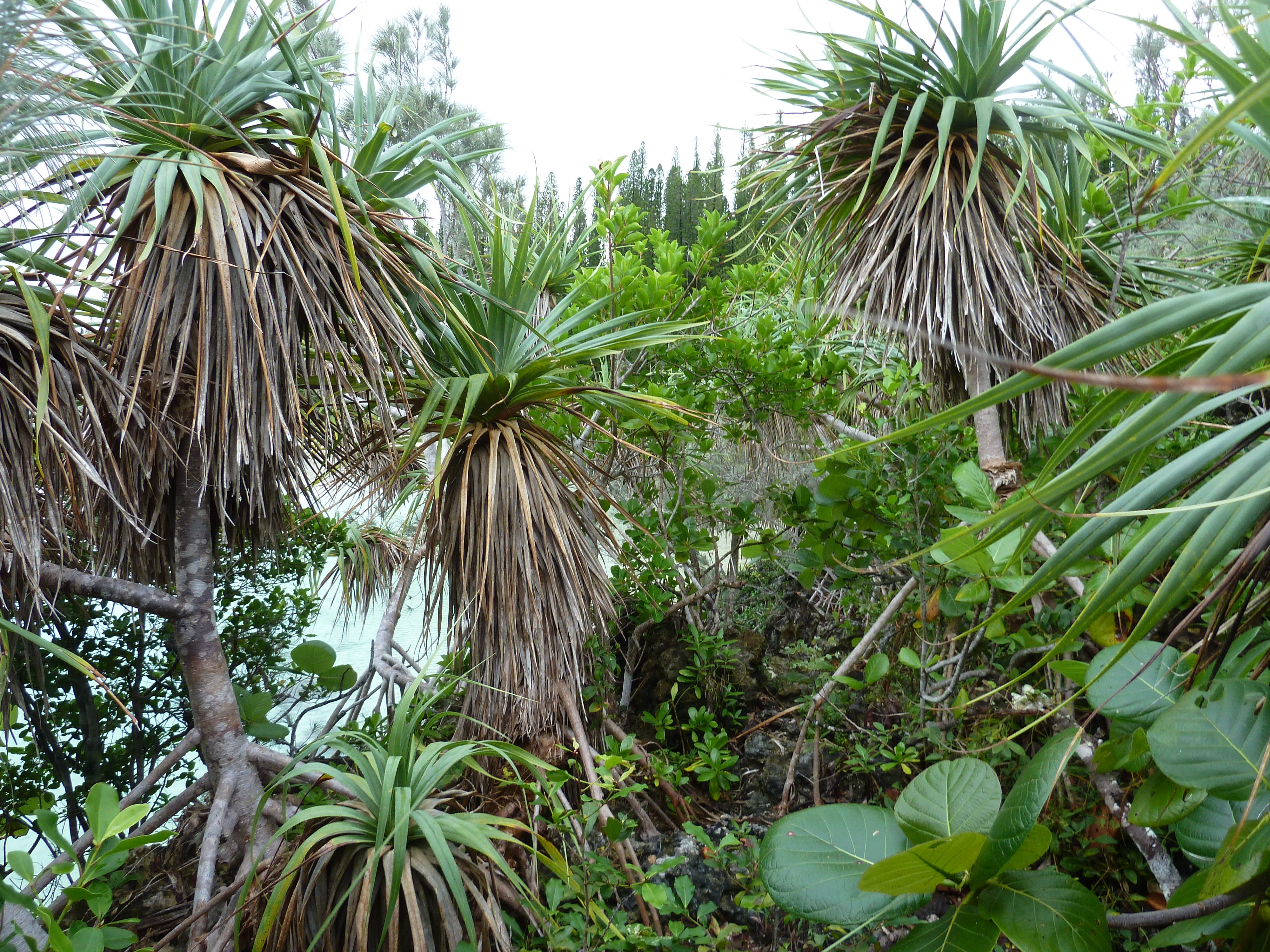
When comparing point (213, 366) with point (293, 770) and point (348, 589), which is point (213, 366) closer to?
point (293, 770)

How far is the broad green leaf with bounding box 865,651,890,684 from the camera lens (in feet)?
5.87

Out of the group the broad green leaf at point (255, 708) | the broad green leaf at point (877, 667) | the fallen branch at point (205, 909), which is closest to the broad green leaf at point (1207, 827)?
the broad green leaf at point (877, 667)

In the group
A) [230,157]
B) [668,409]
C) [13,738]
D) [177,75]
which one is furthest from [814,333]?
[13,738]

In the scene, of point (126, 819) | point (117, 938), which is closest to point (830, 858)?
point (126, 819)

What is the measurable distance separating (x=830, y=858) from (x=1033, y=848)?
0.88 ft

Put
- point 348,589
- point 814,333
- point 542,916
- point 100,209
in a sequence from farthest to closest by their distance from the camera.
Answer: point 348,589, point 814,333, point 100,209, point 542,916

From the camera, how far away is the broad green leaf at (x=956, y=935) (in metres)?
0.90

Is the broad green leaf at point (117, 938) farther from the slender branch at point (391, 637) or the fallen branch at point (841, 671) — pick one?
the fallen branch at point (841, 671)

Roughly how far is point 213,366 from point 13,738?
8.92 feet

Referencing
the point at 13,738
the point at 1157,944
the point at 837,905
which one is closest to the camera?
the point at 1157,944

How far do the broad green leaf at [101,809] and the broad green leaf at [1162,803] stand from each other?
162cm

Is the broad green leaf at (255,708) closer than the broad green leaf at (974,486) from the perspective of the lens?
No

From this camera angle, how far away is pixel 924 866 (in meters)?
Answer: 0.89

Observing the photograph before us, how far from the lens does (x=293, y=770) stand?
1667 millimetres
